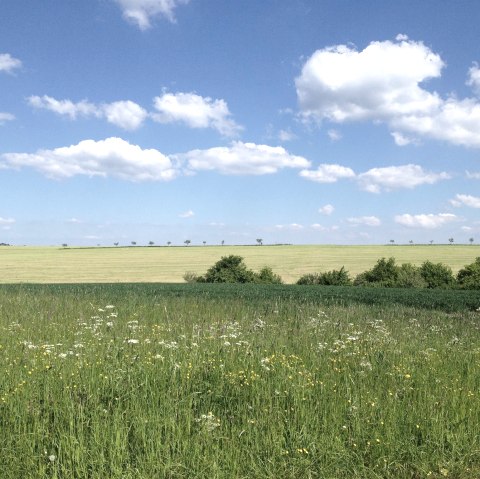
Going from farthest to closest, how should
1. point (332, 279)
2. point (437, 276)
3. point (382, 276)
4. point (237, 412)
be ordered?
point (332, 279) < point (382, 276) < point (437, 276) < point (237, 412)

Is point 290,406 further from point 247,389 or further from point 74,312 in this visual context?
point 74,312

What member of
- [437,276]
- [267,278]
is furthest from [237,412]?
[437,276]

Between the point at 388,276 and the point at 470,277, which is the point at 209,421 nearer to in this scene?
the point at 470,277

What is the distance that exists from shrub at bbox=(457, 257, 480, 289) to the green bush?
800cm

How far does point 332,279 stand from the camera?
37375 millimetres

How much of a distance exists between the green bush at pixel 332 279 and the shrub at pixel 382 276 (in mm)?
1391

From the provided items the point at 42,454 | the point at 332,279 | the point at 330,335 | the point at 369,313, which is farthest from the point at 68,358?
the point at 332,279

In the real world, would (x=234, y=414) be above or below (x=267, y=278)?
above

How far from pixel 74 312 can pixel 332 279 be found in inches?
1007

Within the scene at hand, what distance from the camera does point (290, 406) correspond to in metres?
5.96

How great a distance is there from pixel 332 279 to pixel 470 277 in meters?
9.79

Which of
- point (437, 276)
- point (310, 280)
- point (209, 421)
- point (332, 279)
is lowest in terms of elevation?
A: point (310, 280)

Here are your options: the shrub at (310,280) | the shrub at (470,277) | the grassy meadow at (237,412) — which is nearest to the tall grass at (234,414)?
the grassy meadow at (237,412)

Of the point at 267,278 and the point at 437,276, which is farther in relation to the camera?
the point at 267,278
